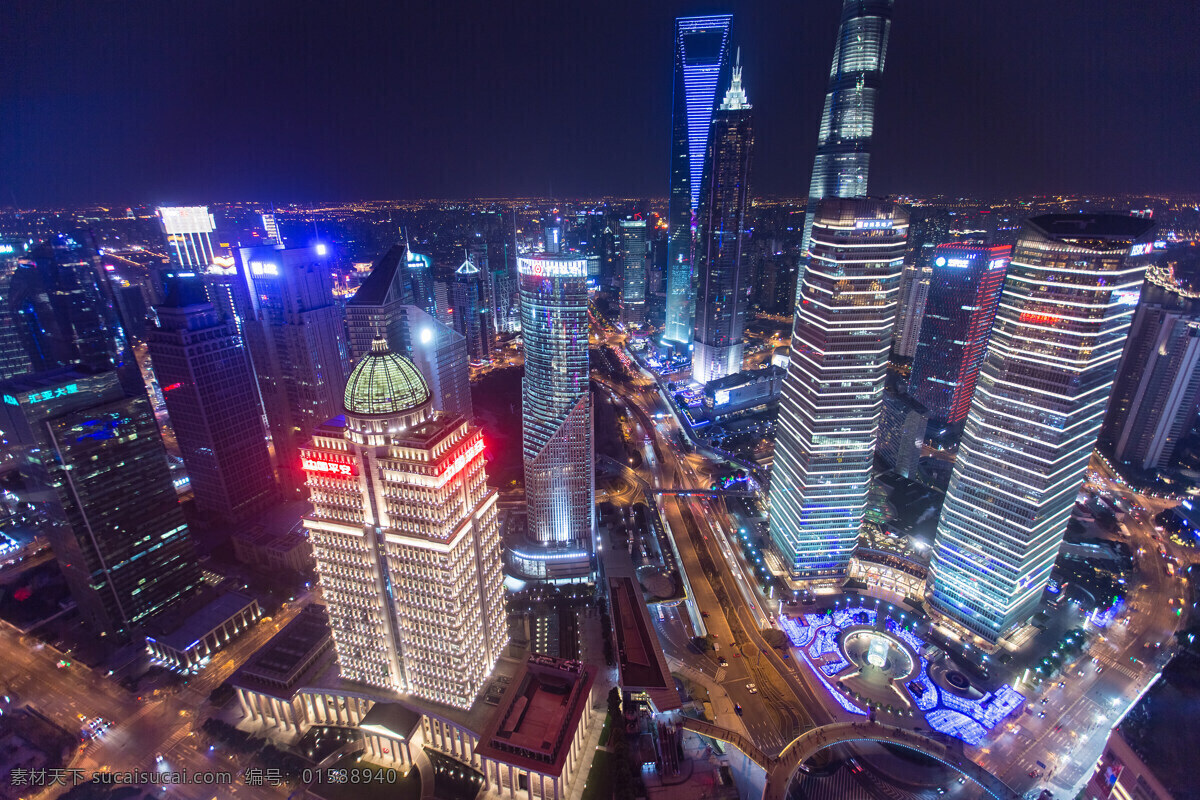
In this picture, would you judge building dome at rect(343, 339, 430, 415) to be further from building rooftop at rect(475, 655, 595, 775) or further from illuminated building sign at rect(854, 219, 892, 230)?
illuminated building sign at rect(854, 219, 892, 230)

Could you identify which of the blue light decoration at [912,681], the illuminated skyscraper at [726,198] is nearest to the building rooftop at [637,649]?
the blue light decoration at [912,681]

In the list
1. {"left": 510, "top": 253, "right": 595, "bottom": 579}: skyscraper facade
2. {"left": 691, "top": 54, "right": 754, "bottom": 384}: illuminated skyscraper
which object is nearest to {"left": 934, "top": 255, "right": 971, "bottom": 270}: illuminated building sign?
{"left": 691, "top": 54, "right": 754, "bottom": 384}: illuminated skyscraper

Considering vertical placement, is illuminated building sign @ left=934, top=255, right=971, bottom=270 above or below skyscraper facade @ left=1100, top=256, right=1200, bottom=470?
above

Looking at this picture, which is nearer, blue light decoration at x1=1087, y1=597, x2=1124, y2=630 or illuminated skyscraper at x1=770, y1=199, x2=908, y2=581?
illuminated skyscraper at x1=770, y1=199, x2=908, y2=581

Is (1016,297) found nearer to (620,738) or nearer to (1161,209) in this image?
(620,738)

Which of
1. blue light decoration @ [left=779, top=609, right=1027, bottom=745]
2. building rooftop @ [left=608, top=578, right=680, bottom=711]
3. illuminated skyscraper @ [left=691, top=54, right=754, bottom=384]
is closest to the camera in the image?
blue light decoration @ [left=779, top=609, right=1027, bottom=745]

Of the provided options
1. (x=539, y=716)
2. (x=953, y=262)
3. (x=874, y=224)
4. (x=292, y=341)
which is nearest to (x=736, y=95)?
(x=953, y=262)

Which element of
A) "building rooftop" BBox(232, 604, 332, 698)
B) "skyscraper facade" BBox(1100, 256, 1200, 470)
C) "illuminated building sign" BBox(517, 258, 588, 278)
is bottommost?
"building rooftop" BBox(232, 604, 332, 698)
